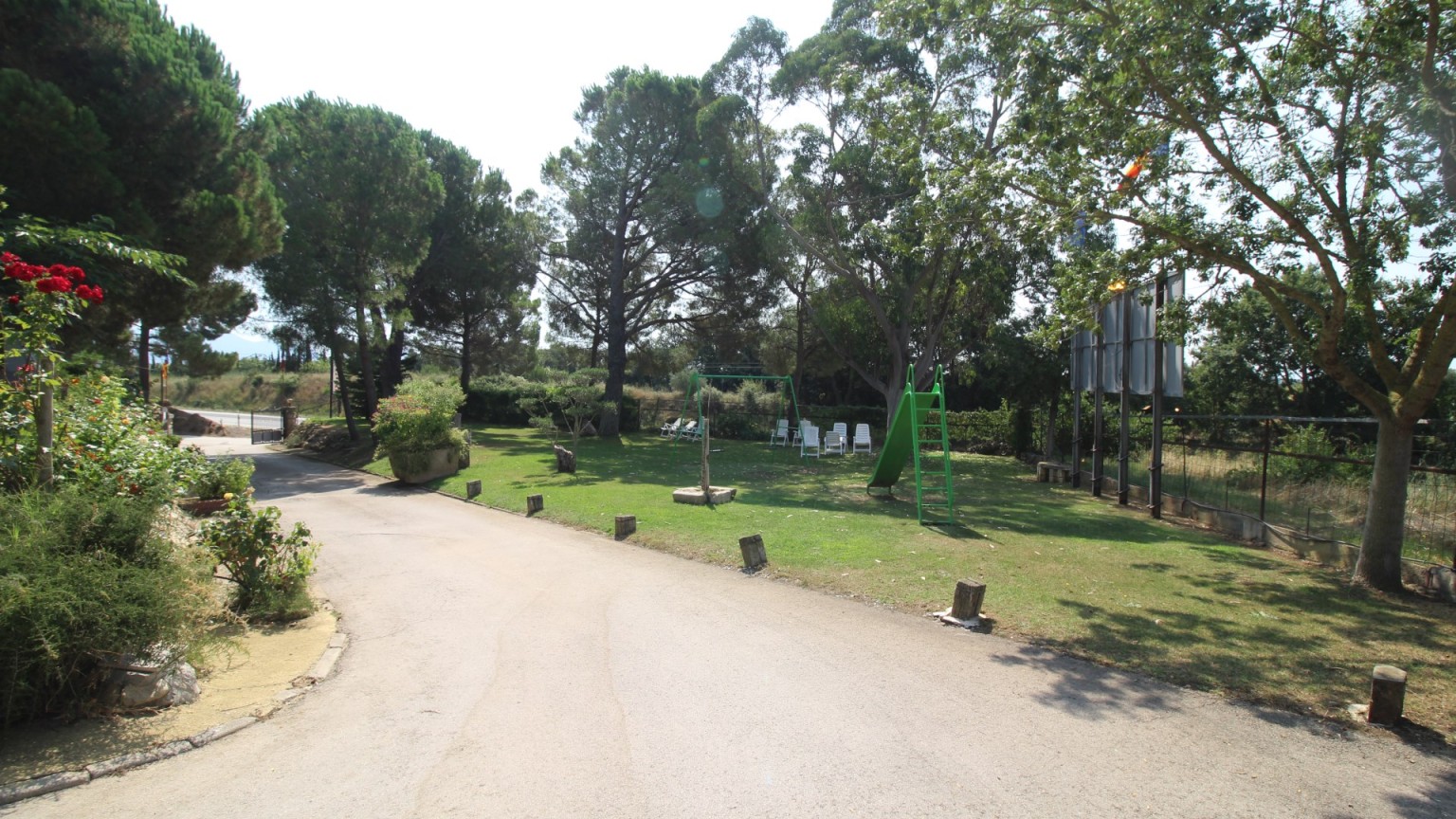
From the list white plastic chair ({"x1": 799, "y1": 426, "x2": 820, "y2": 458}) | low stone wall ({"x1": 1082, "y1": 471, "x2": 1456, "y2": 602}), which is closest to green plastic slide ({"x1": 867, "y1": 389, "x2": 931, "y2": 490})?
low stone wall ({"x1": 1082, "y1": 471, "x2": 1456, "y2": 602})

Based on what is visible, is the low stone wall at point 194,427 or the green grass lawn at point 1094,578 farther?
the low stone wall at point 194,427

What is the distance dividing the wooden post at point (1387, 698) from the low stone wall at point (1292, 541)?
4197 mm

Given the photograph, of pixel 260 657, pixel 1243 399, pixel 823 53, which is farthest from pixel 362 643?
pixel 1243 399

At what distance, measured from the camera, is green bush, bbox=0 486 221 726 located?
3938 millimetres

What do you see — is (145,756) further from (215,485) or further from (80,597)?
(215,485)

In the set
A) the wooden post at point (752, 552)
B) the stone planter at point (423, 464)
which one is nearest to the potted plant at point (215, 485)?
the wooden post at point (752, 552)

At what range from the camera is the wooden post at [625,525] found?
10766 millimetres

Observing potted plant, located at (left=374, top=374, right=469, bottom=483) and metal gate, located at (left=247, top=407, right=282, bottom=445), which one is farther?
metal gate, located at (left=247, top=407, right=282, bottom=445)

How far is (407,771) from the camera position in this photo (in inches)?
155

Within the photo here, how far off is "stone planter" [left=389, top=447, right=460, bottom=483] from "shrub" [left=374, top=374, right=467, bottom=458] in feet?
0.31

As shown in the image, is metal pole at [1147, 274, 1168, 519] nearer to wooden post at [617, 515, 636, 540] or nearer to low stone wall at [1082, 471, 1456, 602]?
low stone wall at [1082, 471, 1456, 602]

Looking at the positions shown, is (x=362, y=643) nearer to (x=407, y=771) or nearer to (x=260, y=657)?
(x=260, y=657)

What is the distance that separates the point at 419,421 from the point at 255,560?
11.8 metres

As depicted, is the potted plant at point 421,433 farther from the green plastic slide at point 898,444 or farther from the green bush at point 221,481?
the green plastic slide at point 898,444
